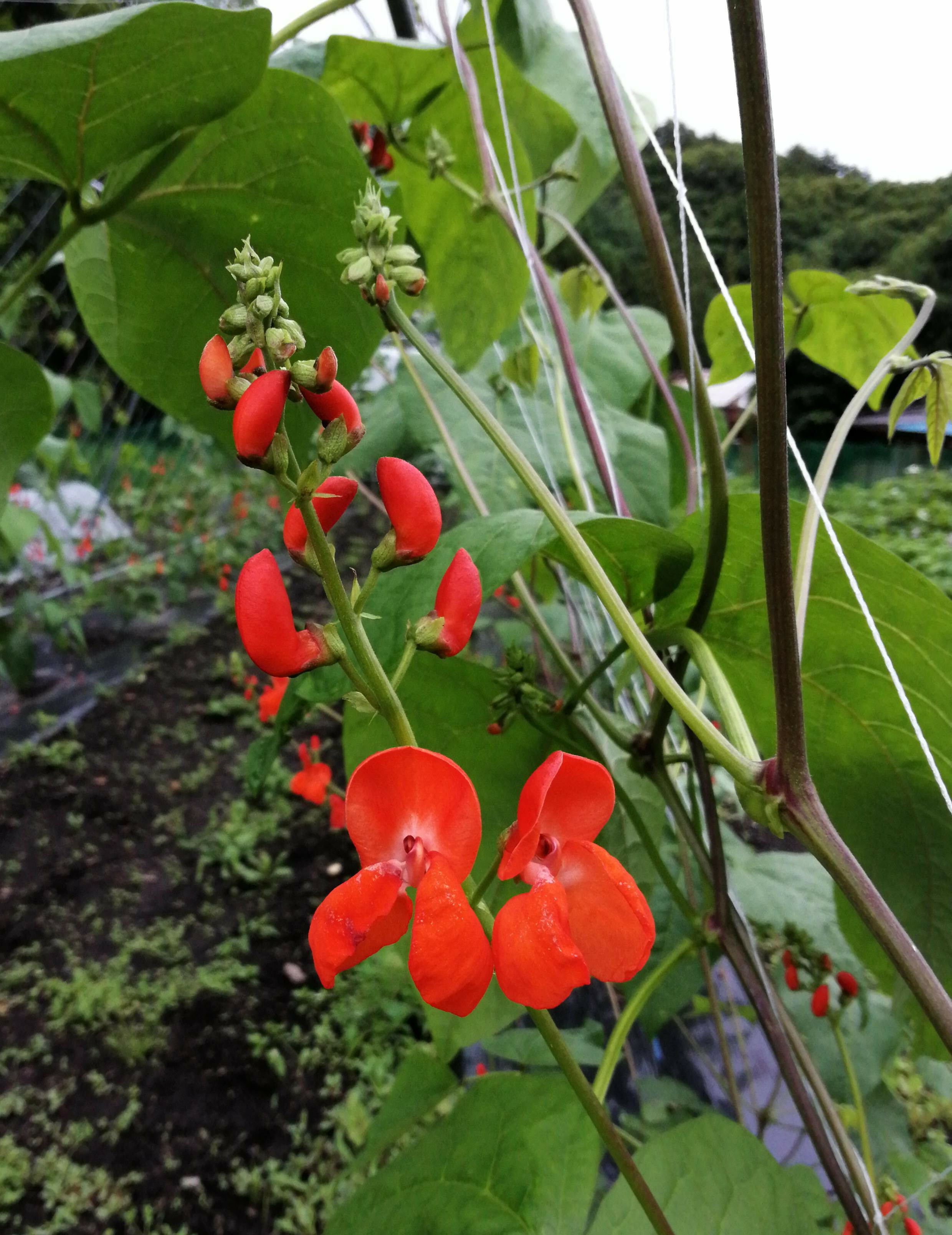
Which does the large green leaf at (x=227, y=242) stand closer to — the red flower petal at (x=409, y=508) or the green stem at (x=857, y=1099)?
→ the red flower petal at (x=409, y=508)

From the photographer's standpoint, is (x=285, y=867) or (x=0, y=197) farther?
(x=0, y=197)

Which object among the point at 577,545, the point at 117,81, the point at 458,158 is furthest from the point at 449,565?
the point at 458,158

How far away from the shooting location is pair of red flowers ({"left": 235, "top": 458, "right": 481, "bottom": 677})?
0.29 meters

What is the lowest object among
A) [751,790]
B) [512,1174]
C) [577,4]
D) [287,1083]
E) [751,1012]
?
[287,1083]

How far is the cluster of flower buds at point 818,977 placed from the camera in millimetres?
686

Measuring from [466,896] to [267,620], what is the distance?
0.37ft

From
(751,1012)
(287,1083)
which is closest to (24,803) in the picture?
(287,1083)

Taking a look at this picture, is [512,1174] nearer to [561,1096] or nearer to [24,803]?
[561,1096]

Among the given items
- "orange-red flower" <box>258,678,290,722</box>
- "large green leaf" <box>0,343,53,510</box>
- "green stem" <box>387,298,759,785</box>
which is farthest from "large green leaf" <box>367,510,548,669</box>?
"orange-red flower" <box>258,678,290,722</box>

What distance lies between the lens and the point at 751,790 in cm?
32

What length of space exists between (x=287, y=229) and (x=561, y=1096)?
62 centimetres

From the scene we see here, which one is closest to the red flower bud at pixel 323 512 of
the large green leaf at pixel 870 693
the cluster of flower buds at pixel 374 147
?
the large green leaf at pixel 870 693

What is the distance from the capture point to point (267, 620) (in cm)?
29

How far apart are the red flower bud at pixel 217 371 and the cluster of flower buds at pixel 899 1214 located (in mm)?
518
